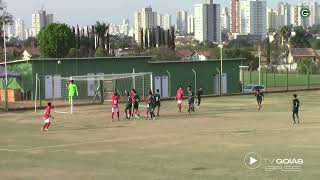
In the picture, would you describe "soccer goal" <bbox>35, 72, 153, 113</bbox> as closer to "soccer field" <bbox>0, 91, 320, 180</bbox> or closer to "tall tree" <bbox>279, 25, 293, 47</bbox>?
"soccer field" <bbox>0, 91, 320, 180</bbox>

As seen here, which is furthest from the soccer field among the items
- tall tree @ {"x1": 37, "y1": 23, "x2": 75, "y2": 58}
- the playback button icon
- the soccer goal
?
tall tree @ {"x1": 37, "y1": 23, "x2": 75, "y2": 58}

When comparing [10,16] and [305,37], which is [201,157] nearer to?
[10,16]

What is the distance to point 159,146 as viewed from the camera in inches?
805

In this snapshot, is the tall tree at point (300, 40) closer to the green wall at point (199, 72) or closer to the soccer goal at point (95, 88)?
the green wall at point (199, 72)

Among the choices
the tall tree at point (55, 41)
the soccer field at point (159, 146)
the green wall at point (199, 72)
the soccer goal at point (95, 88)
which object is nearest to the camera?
the soccer field at point (159, 146)

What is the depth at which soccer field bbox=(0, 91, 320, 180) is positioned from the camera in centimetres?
1511

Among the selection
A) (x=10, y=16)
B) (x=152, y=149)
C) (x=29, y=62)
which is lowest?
(x=152, y=149)

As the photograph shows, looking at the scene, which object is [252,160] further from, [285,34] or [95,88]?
[285,34]

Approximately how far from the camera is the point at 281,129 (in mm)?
25266

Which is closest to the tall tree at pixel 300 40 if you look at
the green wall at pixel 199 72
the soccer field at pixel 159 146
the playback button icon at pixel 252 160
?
the green wall at pixel 199 72

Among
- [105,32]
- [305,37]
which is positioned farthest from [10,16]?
[305,37]

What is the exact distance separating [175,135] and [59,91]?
28612 millimetres

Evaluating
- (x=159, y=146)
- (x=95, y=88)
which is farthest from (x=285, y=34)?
(x=159, y=146)

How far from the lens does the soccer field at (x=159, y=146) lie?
15.1m
